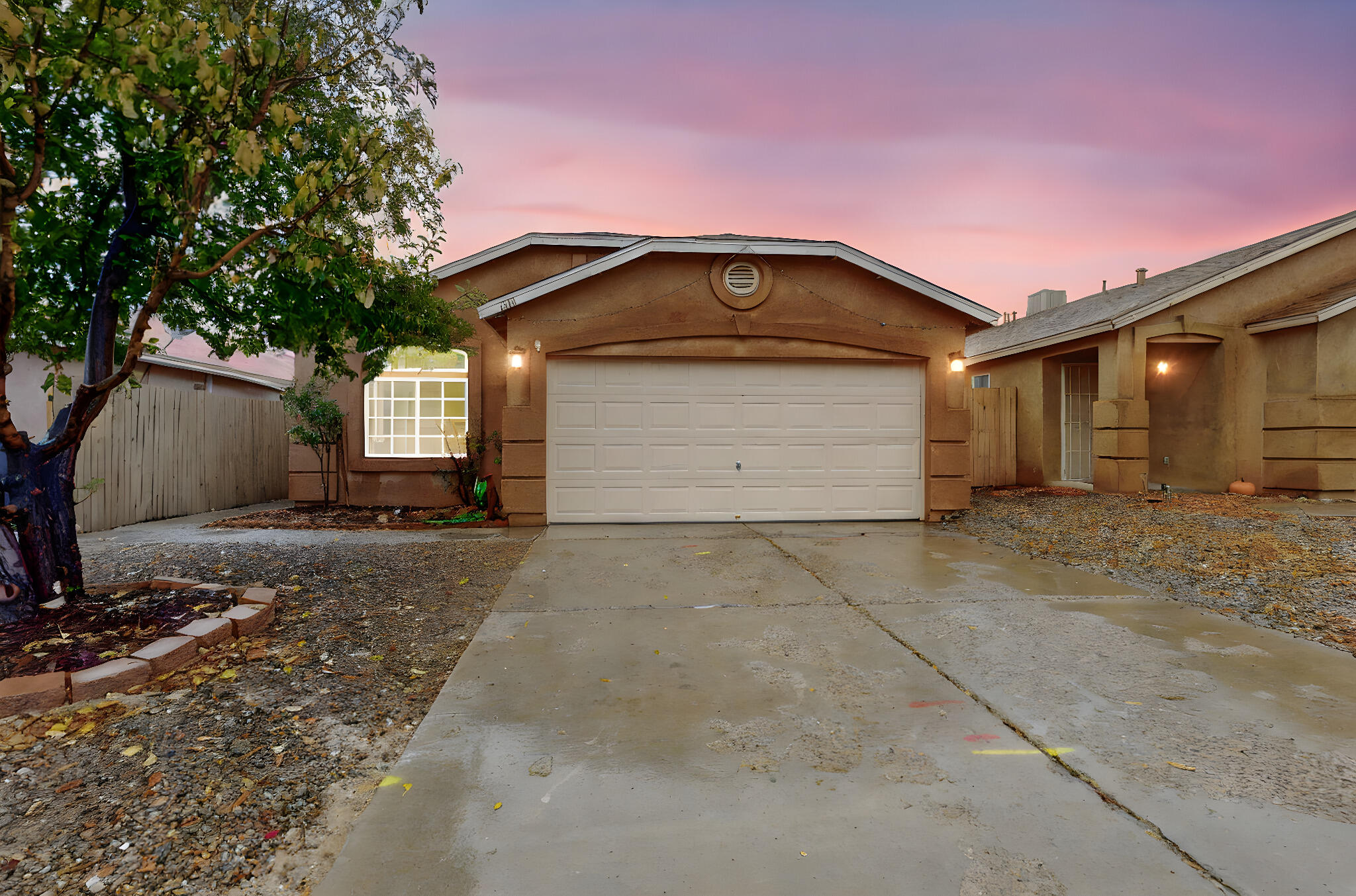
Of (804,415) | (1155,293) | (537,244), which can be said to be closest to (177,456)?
(537,244)

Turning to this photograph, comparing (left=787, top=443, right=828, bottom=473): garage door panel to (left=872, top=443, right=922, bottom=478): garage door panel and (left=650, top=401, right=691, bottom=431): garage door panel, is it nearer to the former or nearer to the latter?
(left=872, top=443, right=922, bottom=478): garage door panel

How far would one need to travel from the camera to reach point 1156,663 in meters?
3.45

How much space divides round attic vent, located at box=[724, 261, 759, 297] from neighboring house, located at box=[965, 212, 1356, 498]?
761cm

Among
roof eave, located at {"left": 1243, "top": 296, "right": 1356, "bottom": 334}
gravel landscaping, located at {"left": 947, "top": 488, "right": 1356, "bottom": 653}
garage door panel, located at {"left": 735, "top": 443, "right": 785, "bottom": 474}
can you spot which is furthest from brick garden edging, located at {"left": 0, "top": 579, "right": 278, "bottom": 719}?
roof eave, located at {"left": 1243, "top": 296, "right": 1356, "bottom": 334}

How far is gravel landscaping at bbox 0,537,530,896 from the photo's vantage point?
1828 millimetres

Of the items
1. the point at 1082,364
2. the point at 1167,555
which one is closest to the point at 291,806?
the point at 1167,555

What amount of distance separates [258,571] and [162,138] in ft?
12.8

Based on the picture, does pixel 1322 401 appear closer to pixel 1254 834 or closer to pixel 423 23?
pixel 1254 834

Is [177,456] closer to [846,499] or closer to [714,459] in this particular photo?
[714,459]

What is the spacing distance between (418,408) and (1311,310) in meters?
15.7

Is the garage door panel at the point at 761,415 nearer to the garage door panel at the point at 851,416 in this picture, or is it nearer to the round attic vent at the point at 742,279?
the garage door panel at the point at 851,416

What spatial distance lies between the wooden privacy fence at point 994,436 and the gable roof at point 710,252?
530cm

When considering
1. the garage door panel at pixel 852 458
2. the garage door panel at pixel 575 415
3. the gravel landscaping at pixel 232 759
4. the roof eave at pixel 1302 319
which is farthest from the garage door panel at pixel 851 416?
the roof eave at pixel 1302 319

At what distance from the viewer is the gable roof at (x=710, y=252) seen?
8.36 meters
